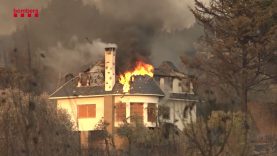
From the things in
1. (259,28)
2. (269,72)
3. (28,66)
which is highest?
(259,28)

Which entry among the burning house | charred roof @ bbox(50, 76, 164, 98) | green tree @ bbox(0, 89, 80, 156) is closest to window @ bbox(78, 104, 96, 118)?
the burning house

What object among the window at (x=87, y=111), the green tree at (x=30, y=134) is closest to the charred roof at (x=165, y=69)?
the window at (x=87, y=111)

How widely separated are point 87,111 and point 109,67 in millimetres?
5095

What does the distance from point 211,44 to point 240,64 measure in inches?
98.8

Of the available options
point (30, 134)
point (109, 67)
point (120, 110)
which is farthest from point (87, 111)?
point (30, 134)

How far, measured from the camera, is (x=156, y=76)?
214ft

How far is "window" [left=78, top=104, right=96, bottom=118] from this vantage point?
61.8 meters

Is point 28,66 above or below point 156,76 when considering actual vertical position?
below

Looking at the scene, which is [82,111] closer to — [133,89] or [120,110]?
[120,110]

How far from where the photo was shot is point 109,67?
6131 cm

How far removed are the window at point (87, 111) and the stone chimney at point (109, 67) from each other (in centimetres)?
245

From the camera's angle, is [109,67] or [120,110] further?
[109,67]

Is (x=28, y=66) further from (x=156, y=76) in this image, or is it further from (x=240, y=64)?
(x=156, y=76)

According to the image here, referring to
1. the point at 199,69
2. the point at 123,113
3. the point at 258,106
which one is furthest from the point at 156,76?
the point at 199,69
